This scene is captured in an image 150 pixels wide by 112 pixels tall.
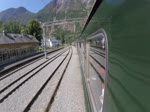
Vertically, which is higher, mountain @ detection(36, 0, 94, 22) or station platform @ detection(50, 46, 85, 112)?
mountain @ detection(36, 0, 94, 22)

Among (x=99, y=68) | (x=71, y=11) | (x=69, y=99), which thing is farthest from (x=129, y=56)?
(x=71, y=11)

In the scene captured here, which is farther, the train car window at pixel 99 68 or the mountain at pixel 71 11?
the mountain at pixel 71 11

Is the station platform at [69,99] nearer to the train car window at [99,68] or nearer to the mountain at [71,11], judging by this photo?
the mountain at [71,11]

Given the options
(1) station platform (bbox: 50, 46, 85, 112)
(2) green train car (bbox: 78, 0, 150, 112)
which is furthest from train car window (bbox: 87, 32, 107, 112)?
(1) station platform (bbox: 50, 46, 85, 112)

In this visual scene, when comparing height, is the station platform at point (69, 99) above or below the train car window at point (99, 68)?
below

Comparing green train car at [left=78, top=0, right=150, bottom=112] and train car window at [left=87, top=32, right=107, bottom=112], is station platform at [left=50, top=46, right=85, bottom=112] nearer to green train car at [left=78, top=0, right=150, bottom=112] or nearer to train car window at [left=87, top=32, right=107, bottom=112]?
train car window at [left=87, top=32, right=107, bottom=112]

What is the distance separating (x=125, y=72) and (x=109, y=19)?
2.23ft

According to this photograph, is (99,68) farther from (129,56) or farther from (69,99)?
(69,99)

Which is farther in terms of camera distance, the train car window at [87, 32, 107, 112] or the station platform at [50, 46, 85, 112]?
the station platform at [50, 46, 85, 112]

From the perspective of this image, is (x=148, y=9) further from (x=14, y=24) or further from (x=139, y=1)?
(x=14, y=24)

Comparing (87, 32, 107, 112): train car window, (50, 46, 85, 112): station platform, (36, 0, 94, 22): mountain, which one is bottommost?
(50, 46, 85, 112): station platform

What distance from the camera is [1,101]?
8.89 meters

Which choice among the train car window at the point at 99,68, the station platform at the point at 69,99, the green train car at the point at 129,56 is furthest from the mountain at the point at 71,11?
the station platform at the point at 69,99

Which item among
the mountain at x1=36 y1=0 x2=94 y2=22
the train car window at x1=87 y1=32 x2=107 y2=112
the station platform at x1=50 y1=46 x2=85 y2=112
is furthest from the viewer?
the mountain at x1=36 y1=0 x2=94 y2=22
